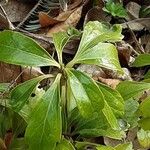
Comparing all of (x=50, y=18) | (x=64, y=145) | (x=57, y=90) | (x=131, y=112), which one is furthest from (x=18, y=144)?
(x=50, y=18)

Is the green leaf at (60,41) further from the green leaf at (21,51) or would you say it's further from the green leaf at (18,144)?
the green leaf at (18,144)

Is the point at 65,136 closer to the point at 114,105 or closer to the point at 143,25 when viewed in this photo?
the point at 114,105

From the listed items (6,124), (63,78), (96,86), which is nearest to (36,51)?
(63,78)

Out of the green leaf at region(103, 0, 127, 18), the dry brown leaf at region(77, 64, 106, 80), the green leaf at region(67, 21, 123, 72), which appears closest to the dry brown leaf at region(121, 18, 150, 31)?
the green leaf at region(103, 0, 127, 18)

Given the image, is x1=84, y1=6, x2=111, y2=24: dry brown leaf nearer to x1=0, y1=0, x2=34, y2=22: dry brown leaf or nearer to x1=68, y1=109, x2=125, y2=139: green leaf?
x1=0, y1=0, x2=34, y2=22: dry brown leaf

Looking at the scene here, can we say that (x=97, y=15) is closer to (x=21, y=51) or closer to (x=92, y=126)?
(x=92, y=126)

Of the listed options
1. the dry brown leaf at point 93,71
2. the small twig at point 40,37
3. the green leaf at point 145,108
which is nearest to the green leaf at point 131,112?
the green leaf at point 145,108
